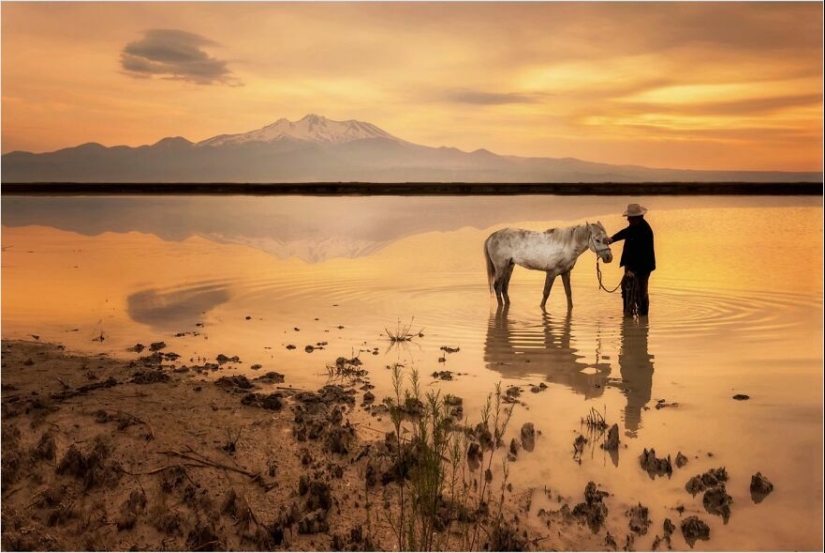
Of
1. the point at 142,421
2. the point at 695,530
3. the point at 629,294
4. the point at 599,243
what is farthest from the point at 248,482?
the point at 599,243

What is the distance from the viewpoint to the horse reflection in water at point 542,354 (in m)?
8.74

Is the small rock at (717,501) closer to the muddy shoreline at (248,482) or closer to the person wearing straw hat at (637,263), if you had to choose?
the muddy shoreline at (248,482)

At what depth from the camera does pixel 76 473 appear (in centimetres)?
568

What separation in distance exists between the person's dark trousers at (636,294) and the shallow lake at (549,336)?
0.27 metres

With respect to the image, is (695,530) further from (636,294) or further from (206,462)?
(636,294)

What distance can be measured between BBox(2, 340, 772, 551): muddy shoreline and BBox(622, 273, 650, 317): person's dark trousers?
6007 mm

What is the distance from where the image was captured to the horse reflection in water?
8.74 metres

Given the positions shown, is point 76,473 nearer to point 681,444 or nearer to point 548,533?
point 548,533

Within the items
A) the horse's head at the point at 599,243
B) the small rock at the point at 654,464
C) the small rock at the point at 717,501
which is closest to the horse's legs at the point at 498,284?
the horse's head at the point at 599,243

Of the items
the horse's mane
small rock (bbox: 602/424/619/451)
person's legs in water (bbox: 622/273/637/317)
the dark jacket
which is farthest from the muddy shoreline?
the horse's mane

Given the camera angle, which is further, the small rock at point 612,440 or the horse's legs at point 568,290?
the horse's legs at point 568,290

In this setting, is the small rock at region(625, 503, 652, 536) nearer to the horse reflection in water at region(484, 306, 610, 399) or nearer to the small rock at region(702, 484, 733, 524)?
the small rock at region(702, 484, 733, 524)

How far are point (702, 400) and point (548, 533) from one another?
3.69 m

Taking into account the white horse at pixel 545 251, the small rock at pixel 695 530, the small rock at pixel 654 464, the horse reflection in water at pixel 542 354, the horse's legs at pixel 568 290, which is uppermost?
the white horse at pixel 545 251
